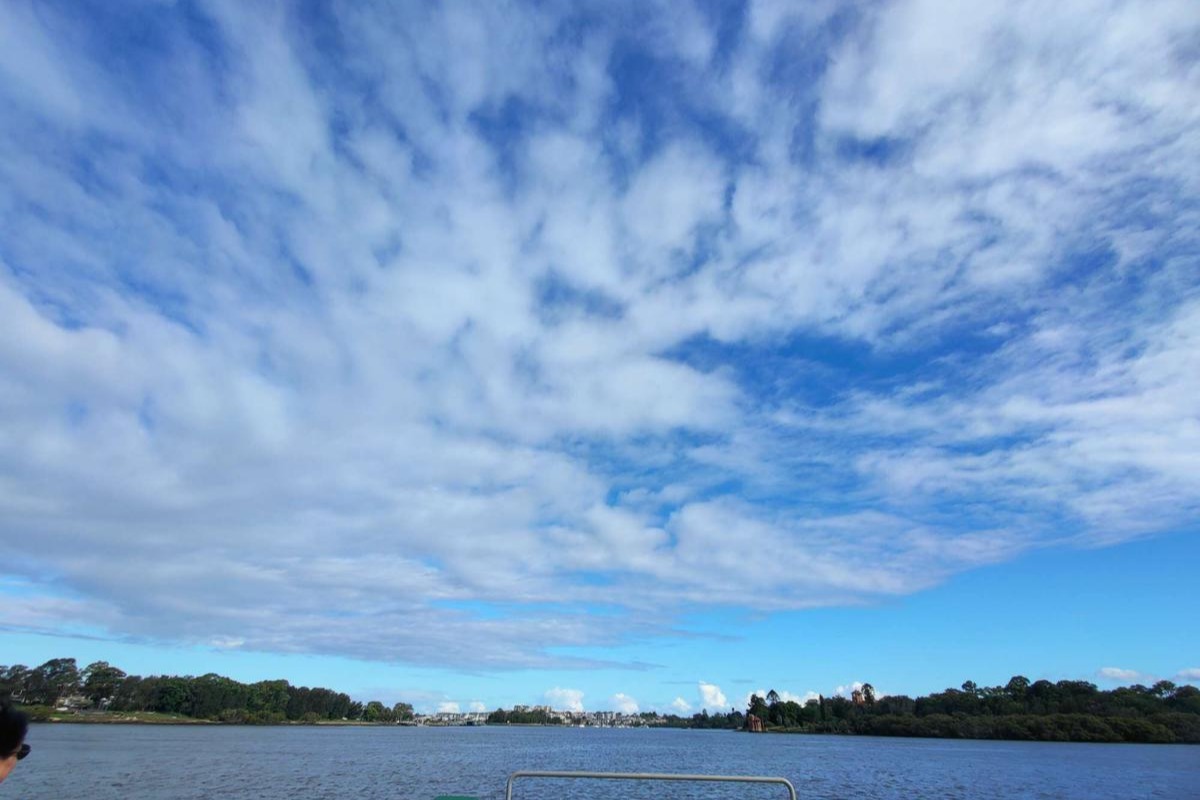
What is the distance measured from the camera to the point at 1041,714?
147625mm

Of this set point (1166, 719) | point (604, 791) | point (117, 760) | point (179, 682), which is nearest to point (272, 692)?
point (179, 682)

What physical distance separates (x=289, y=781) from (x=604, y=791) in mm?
20055

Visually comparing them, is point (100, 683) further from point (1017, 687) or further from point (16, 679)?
point (1017, 687)

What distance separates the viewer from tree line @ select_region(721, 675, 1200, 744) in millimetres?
133625

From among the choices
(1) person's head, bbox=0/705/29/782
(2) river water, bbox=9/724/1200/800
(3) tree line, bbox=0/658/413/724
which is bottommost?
(1) person's head, bbox=0/705/29/782

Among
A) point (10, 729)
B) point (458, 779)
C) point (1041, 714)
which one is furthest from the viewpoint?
point (1041, 714)

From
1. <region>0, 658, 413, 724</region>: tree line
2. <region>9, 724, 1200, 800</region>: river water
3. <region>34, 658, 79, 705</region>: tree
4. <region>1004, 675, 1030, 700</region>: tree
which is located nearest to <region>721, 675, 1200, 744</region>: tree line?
<region>1004, 675, 1030, 700</region>: tree

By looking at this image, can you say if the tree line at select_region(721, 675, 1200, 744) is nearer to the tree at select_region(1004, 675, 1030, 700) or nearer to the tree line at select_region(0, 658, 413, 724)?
the tree at select_region(1004, 675, 1030, 700)

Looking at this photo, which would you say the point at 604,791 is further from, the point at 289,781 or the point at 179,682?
the point at 179,682

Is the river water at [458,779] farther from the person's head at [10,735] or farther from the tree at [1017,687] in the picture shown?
the tree at [1017,687]

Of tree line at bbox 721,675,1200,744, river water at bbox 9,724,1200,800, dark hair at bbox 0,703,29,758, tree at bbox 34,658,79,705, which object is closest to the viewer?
dark hair at bbox 0,703,29,758

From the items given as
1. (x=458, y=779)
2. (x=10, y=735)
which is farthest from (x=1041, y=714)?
(x=10, y=735)

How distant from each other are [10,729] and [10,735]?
0.04 m

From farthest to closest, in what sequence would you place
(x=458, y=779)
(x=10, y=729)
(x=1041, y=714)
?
(x=1041, y=714) → (x=458, y=779) → (x=10, y=729)
